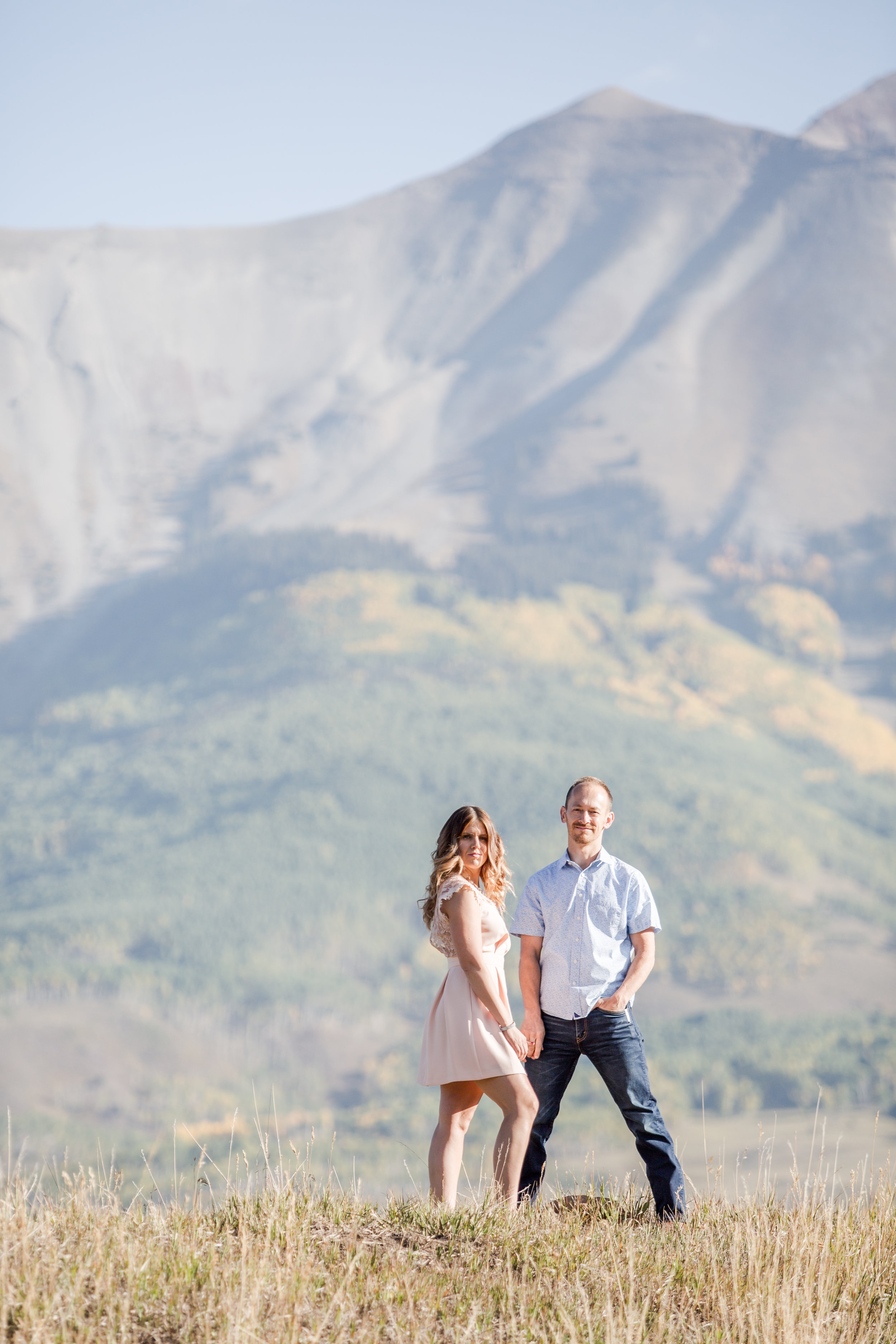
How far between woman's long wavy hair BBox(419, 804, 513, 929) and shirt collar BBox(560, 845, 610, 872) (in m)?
0.31

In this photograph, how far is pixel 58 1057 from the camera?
97938 mm

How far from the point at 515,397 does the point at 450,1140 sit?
17360cm

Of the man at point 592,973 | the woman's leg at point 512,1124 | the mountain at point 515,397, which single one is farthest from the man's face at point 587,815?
the mountain at point 515,397

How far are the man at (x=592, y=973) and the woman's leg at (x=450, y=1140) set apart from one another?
1.09ft

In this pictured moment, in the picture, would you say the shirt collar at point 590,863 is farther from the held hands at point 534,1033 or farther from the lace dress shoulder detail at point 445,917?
the held hands at point 534,1033

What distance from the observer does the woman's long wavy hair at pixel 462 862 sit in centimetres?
509

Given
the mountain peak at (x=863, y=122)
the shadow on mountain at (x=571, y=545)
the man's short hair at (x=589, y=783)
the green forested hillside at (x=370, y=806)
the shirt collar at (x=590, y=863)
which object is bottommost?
the green forested hillside at (x=370, y=806)

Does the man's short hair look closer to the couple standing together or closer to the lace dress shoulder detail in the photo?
the couple standing together

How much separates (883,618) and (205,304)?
377ft

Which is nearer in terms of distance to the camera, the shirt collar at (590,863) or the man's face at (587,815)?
the man's face at (587,815)

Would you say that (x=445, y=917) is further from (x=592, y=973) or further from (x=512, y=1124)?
(x=512, y=1124)

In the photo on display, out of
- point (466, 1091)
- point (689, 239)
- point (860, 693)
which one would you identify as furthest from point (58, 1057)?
point (689, 239)

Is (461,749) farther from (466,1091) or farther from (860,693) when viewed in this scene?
(466,1091)

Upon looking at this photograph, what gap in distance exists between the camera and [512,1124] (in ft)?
16.8
